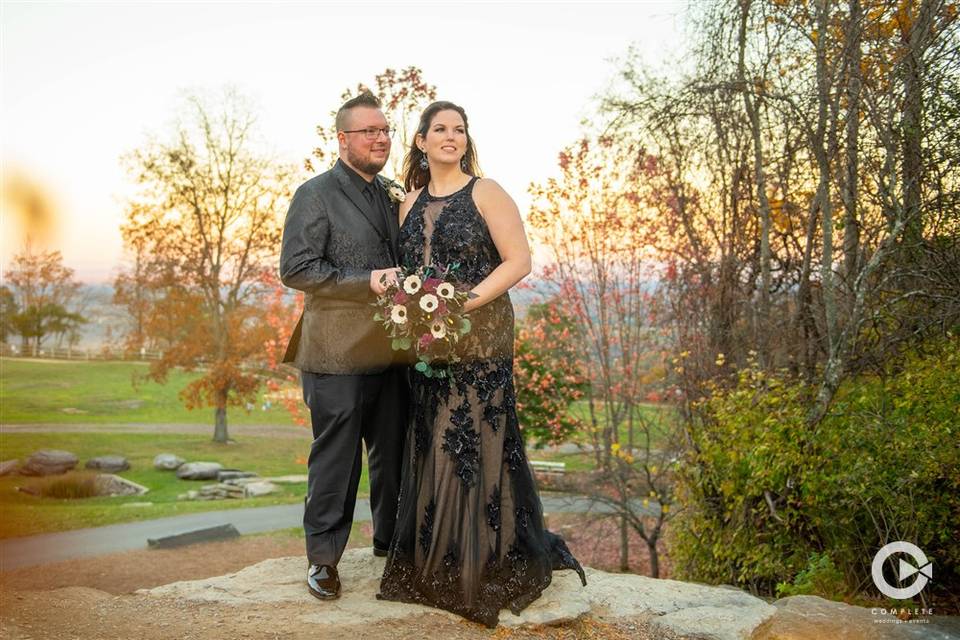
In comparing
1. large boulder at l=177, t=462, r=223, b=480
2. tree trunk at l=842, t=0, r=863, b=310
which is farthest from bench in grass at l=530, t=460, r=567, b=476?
tree trunk at l=842, t=0, r=863, b=310

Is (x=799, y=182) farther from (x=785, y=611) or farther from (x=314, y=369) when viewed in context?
(x=314, y=369)

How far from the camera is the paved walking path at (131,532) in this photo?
10.2 meters

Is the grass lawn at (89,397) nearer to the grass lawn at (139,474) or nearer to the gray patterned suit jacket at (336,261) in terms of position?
the grass lawn at (139,474)

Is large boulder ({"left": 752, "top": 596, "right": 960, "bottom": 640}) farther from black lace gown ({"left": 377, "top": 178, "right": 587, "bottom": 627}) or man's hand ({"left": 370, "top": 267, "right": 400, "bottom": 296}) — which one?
man's hand ({"left": 370, "top": 267, "right": 400, "bottom": 296})

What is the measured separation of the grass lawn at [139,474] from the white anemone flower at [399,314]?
415 inches

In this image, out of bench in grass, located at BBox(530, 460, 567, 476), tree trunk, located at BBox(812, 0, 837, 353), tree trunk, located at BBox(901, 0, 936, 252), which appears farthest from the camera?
bench in grass, located at BBox(530, 460, 567, 476)

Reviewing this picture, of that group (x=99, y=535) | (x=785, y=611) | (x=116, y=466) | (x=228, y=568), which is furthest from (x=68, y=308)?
(x=785, y=611)

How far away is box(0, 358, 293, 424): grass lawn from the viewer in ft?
78.9

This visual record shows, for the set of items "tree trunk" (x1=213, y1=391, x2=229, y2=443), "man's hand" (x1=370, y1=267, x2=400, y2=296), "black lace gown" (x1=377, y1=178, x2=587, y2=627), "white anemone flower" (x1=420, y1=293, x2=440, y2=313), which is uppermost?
"man's hand" (x1=370, y1=267, x2=400, y2=296)

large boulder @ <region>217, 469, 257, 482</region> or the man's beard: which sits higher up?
the man's beard

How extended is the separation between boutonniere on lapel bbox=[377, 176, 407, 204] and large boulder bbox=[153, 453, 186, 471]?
59.6ft

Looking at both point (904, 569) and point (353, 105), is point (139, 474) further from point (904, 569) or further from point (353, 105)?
point (904, 569)

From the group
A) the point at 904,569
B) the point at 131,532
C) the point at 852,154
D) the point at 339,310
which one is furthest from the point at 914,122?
the point at 131,532

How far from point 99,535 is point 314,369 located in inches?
369
